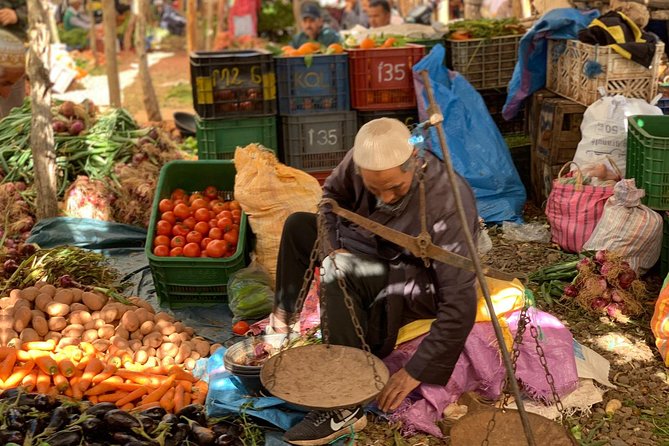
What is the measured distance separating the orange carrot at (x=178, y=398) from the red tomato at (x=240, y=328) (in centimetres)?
74

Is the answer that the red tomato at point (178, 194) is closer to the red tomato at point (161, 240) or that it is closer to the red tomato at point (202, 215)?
the red tomato at point (202, 215)

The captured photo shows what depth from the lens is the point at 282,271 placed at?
3912mm

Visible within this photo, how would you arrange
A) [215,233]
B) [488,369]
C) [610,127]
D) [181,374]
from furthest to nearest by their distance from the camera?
[610,127] < [215,233] < [181,374] < [488,369]

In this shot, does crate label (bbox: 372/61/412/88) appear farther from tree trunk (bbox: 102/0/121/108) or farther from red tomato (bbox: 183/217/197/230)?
tree trunk (bbox: 102/0/121/108)

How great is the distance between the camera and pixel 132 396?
3564 millimetres

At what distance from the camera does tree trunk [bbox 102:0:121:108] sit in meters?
8.75

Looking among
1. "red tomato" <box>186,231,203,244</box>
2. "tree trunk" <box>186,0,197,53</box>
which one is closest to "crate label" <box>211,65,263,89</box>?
"red tomato" <box>186,231,203,244</box>

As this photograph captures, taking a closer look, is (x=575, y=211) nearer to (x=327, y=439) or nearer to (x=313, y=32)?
(x=327, y=439)

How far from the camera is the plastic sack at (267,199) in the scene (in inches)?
186

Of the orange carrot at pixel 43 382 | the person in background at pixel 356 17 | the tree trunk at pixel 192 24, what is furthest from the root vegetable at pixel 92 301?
the person in background at pixel 356 17

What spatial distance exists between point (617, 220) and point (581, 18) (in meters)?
2.00

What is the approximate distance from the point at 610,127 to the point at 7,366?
387 cm

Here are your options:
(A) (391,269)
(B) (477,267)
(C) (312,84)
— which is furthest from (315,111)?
(B) (477,267)

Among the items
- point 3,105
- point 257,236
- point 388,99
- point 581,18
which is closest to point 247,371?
point 257,236
